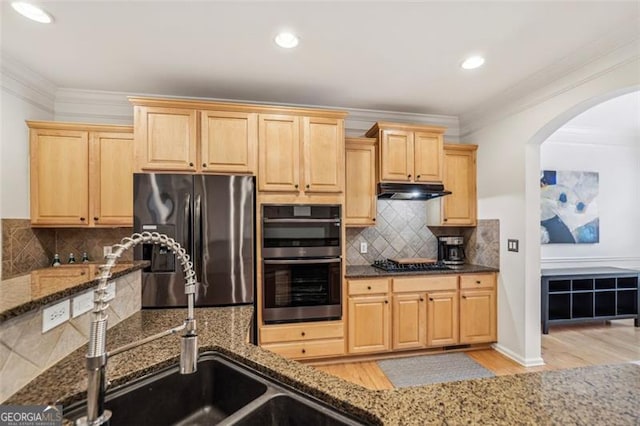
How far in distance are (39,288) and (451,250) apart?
3597mm

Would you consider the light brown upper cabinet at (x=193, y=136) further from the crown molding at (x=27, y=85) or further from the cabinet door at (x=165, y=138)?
the crown molding at (x=27, y=85)

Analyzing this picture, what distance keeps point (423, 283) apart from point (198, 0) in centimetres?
295

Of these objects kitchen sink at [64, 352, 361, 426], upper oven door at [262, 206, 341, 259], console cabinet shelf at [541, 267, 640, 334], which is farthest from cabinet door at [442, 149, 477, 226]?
kitchen sink at [64, 352, 361, 426]

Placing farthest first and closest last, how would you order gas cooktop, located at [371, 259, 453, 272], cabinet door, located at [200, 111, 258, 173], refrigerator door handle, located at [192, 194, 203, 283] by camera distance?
gas cooktop, located at [371, 259, 453, 272], cabinet door, located at [200, 111, 258, 173], refrigerator door handle, located at [192, 194, 203, 283]

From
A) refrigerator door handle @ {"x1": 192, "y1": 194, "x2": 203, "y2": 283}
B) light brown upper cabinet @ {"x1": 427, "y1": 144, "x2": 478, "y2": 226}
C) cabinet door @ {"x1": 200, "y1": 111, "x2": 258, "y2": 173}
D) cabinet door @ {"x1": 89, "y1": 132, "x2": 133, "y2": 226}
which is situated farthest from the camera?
light brown upper cabinet @ {"x1": 427, "y1": 144, "x2": 478, "y2": 226}

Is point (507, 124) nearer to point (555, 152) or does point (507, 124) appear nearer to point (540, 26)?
point (540, 26)

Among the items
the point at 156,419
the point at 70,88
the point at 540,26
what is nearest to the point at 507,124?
the point at 540,26

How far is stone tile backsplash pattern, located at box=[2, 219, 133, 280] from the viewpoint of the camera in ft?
7.86

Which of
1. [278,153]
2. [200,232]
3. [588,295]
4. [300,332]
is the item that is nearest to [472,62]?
[278,153]

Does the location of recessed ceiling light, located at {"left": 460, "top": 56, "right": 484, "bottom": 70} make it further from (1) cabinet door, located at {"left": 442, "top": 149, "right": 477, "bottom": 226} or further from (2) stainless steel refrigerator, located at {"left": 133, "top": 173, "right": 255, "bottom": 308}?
(2) stainless steel refrigerator, located at {"left": 133, "top": 173, "right": 255, "bottom": 308}

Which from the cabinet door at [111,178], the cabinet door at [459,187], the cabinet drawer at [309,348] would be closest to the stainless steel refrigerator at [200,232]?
the cabinet door at [111,178]

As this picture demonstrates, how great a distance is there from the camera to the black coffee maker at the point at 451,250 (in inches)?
137

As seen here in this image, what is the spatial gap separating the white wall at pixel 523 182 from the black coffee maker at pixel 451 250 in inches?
16.7

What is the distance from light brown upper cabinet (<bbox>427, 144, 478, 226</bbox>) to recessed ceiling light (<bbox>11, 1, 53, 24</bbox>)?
3589mm
